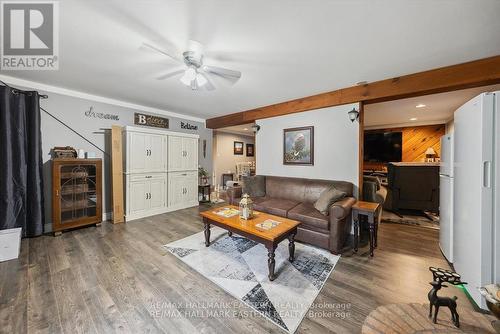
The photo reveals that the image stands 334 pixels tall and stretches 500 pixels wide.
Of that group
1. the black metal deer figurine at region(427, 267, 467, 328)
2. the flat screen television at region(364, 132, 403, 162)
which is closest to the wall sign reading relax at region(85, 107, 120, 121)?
the black metal deer figurine at region(427, 267, 467, 328)

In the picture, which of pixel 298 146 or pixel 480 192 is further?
pixel 298 146

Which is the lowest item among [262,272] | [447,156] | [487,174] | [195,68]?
[262,272]

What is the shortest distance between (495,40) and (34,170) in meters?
6.23

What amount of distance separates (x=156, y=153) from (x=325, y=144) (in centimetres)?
368

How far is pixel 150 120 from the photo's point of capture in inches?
183

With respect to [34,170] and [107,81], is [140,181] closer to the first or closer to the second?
[34,170]

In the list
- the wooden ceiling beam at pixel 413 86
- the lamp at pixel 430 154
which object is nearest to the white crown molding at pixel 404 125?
the lamp at pixel 430 154

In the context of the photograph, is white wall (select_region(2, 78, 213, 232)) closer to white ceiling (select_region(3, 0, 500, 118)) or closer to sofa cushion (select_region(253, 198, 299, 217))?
white ceiling (select_region(3, 0, 500, 118))

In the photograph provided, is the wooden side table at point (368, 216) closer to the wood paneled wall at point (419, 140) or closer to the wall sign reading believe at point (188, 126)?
the wall sign reading believe at point (188, 126)

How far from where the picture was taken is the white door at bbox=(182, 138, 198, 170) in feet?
16.1

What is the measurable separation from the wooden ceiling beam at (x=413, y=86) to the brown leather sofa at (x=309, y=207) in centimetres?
147

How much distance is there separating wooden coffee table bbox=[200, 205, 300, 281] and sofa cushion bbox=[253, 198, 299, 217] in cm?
51

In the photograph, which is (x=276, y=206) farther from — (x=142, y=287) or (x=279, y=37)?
(x=279, y=37)

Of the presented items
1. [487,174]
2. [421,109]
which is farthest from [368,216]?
[421,109]
